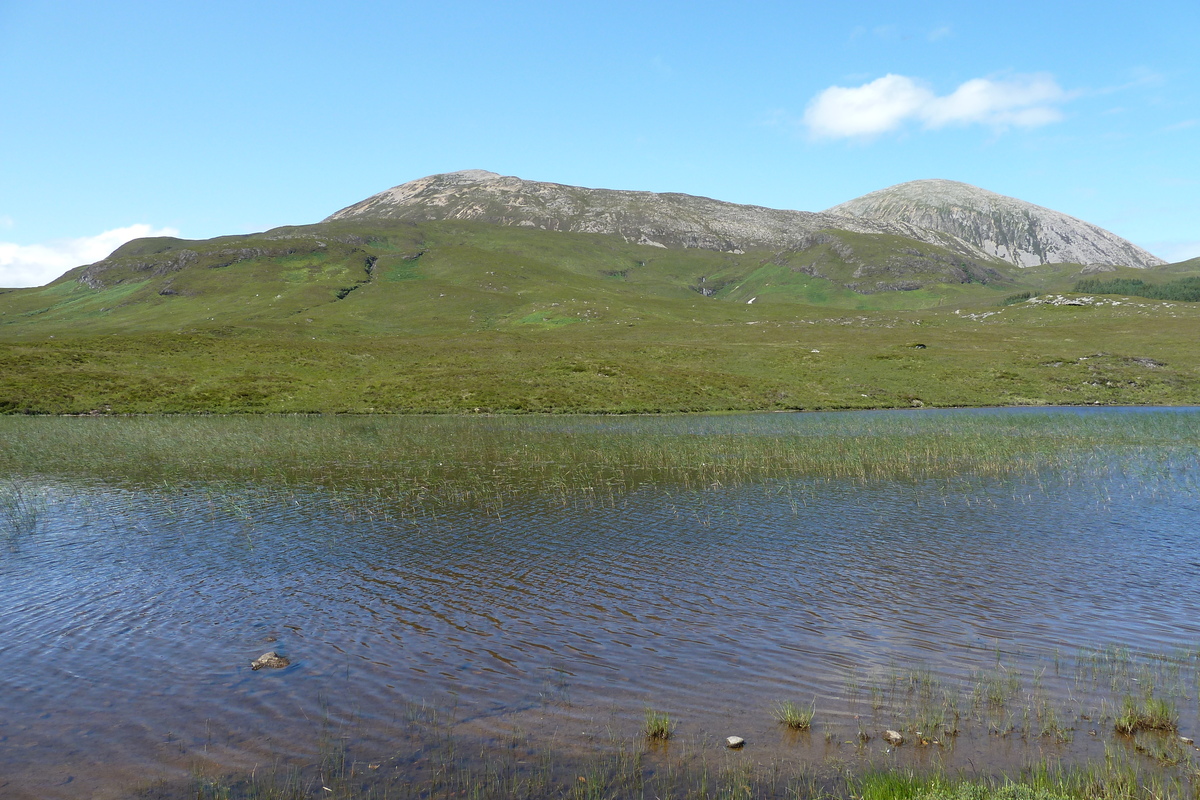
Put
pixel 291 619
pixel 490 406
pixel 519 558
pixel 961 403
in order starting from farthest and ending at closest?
pixel 961 403 → pixel 490 406 → pixel 519 558 → pixel 291 619

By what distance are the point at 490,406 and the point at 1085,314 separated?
455 feet

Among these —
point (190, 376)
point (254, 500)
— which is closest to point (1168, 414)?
point (254, 500)

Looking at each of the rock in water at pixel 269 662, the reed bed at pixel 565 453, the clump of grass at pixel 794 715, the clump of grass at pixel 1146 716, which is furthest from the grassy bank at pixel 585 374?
the clump of grass at pixel 1146 716

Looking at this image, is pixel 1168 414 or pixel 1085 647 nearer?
pixel 1085 647

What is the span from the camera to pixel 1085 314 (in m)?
156

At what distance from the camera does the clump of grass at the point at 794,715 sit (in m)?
12.0

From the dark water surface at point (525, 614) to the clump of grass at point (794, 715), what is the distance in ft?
0.76

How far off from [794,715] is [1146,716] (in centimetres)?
567

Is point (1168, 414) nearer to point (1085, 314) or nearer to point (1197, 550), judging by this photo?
point (1197, 550)

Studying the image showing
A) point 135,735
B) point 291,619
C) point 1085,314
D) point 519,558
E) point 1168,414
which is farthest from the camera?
point 1085,314

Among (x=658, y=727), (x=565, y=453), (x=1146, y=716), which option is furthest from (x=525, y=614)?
(x=565, y=453)

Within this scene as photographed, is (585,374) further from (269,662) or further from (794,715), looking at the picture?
(794,715)

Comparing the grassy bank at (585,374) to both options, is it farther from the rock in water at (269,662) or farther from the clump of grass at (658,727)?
the clump of grass at (658,727)

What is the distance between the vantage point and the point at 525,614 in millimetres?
17969
